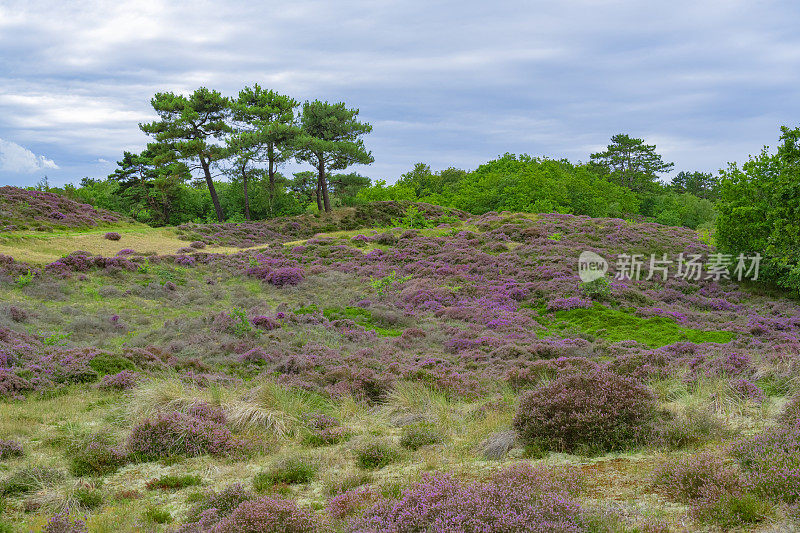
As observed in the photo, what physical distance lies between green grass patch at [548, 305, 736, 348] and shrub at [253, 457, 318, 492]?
41.9 ft

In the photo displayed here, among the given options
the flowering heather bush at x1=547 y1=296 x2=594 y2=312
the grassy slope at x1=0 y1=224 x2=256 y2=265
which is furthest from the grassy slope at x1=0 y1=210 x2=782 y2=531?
the grassy slope at x1=0 y1=224 x2=256 y2=265

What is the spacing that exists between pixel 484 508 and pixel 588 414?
284cm

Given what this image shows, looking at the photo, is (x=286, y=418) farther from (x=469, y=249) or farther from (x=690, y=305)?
(x=469, y=249)

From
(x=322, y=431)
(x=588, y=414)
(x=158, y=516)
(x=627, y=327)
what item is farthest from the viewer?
(x=627, y=327)

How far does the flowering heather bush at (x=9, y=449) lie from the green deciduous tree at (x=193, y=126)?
121ft

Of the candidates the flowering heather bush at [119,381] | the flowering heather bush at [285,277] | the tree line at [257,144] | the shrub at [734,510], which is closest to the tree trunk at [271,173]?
the tree line at [257,144]

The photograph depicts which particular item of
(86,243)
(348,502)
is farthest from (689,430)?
(86,243)

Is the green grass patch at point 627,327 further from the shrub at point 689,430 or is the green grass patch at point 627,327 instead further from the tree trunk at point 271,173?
the tree trunk at point 271,173

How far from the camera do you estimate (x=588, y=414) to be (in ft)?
20.7

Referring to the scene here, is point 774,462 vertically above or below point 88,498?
above

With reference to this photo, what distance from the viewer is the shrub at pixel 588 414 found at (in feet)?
20.4

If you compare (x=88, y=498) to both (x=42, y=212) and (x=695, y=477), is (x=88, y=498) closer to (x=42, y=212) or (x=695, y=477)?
(x=695, y=477)

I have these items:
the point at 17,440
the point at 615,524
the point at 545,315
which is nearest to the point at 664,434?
the point at 615,524

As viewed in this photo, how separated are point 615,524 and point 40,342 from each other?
47.9ft
